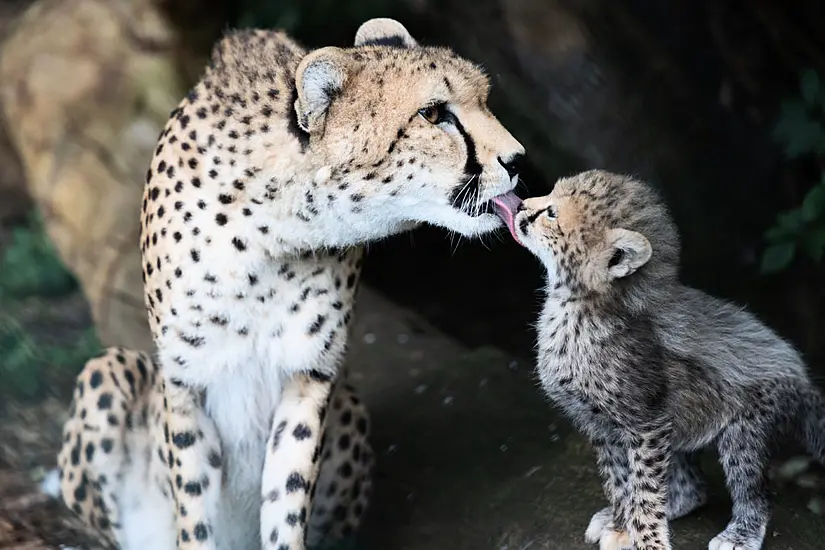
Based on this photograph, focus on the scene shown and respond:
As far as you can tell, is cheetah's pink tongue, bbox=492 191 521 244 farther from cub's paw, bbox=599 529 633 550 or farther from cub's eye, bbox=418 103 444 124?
cub's paw, bbox=599 529 633 550

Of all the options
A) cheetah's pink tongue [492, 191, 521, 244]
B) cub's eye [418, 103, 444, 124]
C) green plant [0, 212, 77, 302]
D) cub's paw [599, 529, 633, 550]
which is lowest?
green plant [0, 212, 77, 302]

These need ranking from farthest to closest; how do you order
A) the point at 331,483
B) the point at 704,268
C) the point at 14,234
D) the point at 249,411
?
the point at 14,234 → the point at 704,268 → the point at 331,483 → the point at 249,411

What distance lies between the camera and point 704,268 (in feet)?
13.9

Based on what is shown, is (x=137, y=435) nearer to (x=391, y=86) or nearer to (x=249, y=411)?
(x=249, y=411)

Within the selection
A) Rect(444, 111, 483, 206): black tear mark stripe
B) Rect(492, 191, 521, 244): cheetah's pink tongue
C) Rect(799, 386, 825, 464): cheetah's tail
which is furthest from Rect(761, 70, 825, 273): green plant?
Rect(444, 111, 483, 206): black tear mark stripe

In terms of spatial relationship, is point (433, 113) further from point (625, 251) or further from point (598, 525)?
point (598, 525)

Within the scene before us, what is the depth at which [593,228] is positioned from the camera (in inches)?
110

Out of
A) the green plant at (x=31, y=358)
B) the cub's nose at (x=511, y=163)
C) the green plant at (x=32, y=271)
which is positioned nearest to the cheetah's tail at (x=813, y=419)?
the cub's nose at (x=511, y=163)

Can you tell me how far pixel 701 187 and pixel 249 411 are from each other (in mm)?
2077

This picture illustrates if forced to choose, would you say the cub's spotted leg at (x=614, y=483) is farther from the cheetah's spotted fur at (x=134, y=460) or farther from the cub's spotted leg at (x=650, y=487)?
the cheetah's spotted fur at (x=134, y=460)

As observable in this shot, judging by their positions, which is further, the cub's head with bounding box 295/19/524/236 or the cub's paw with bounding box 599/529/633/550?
the cub's paw with bounding box 599/529/633/550

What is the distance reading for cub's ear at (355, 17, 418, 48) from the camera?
9.87ft

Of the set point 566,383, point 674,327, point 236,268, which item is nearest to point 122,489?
point 236,268

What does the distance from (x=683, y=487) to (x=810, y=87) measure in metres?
1.60
